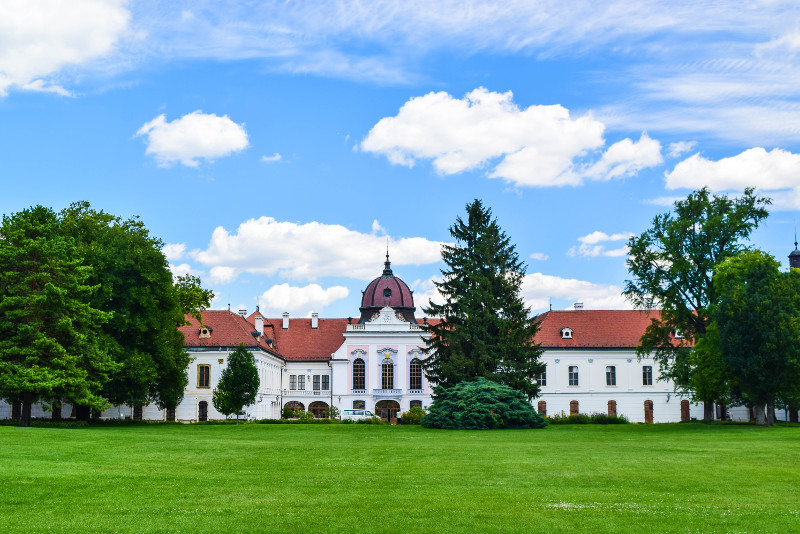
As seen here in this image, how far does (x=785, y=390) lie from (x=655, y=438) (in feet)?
36.4

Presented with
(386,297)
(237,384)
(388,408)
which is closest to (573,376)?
(388,408)

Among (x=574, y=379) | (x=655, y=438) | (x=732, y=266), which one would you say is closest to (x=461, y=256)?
(x=732, y=266)

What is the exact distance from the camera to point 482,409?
147 ft

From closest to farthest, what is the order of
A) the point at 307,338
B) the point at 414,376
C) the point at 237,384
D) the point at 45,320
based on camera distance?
the point at 45,320
the point at 237,384
the point at 414,376
the point at 307,338

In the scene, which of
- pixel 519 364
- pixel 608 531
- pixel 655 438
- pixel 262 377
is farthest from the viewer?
pixel 262 377

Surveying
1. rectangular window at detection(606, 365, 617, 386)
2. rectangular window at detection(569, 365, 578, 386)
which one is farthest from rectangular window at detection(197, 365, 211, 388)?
rectangular window at detection(606, 365, 617, 386)

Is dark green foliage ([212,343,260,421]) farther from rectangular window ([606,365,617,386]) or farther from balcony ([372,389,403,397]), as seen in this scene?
rectangular window ([606,365,617,386])

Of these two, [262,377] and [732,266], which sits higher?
[732,266]

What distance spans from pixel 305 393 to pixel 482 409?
3369 centimetres

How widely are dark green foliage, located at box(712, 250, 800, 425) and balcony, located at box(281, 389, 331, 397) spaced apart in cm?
4037

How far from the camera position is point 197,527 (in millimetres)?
11734

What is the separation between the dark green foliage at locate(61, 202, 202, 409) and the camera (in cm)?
4653

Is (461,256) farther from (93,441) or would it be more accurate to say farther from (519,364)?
(93,441)

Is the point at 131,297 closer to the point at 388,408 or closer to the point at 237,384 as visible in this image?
the point at 237,384
